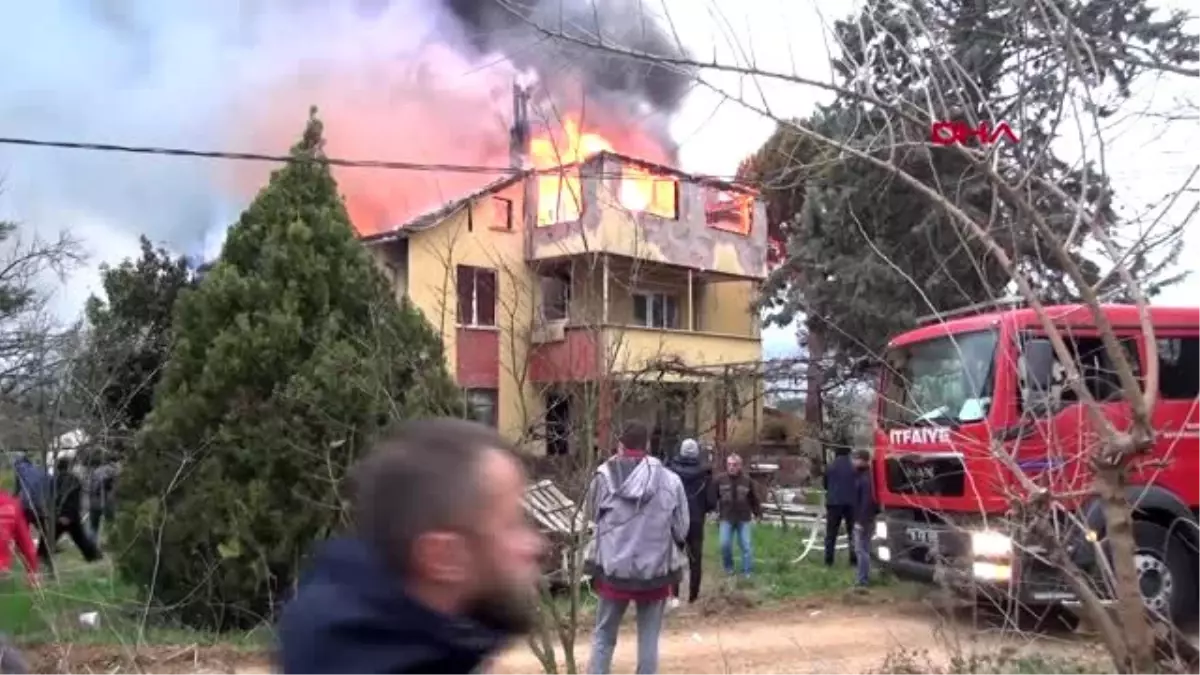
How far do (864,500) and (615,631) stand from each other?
7458mm

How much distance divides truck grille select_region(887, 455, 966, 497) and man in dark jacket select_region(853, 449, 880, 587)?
170 cm

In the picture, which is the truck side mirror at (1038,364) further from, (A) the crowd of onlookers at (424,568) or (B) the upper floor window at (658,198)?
(B) the upper floor window at (658,198)

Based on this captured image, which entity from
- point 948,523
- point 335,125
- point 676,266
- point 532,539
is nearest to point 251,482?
point 948,523

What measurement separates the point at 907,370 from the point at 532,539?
34.9 ft

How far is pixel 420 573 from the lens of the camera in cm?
181

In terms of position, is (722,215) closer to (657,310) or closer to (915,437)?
(657,310)

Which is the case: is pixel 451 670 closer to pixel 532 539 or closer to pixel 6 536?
pixel 532 539

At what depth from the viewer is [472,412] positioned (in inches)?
435

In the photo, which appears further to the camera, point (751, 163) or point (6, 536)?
point (751, 163)

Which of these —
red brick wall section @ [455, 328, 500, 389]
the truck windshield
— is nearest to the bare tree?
the truck windshield

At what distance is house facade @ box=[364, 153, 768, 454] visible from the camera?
8.01 metres

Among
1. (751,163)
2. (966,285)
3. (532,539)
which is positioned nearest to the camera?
(532,539)

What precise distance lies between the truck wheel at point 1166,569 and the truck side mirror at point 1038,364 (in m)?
1.70

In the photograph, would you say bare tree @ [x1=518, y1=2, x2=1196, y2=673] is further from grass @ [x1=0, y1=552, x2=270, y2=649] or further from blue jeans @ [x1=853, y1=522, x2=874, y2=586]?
blue jeans @ [x1=853, y1=522, x2=874, y2=586]
